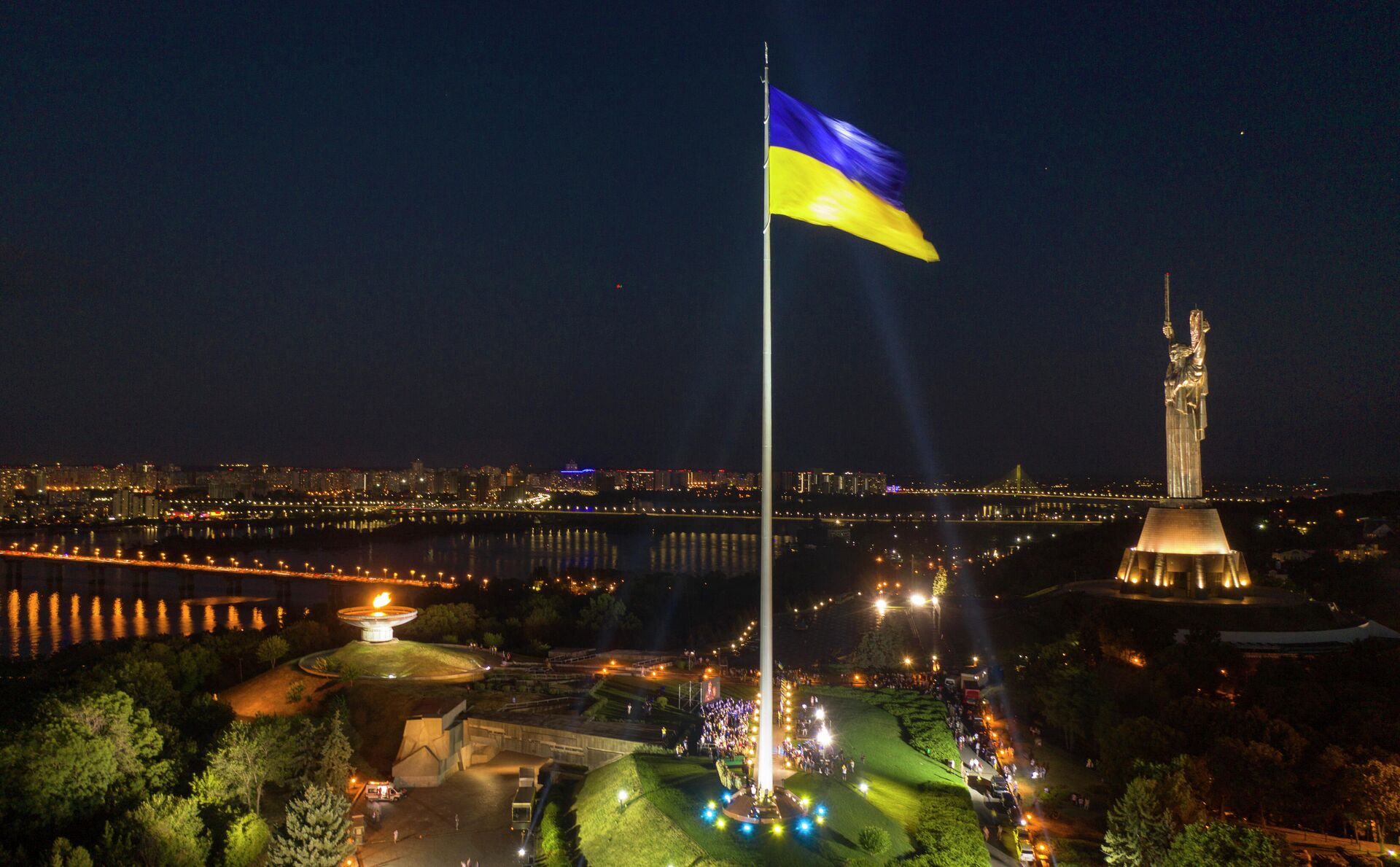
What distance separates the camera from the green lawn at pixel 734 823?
30.3ft

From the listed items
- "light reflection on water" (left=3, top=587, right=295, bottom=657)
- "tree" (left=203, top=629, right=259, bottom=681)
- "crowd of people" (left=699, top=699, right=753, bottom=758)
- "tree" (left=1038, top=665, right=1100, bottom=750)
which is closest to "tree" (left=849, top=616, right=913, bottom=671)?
"tree" (left=1038, top=665, right=1100, bottom=750)

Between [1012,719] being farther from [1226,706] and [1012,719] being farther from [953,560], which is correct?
[953,560]

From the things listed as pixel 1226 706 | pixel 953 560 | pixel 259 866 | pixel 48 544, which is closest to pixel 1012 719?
pixel 1226 706

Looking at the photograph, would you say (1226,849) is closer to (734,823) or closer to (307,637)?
(734,823)

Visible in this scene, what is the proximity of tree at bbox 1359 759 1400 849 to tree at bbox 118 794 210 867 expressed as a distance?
13.7 meters

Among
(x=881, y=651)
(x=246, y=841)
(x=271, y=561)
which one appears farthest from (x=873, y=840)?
(x=271, y=561)

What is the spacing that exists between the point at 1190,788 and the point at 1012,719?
687 cm

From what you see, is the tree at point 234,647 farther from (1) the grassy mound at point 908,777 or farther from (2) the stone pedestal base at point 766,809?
(2) the stone pedestal base at point 766,809

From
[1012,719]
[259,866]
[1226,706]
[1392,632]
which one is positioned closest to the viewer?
[259,866]

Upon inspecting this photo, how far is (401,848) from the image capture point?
11.2 meters

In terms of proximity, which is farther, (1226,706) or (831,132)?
(1226,706)

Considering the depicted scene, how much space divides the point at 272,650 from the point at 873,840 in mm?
17625

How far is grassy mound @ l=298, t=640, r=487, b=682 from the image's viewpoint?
19.2 m

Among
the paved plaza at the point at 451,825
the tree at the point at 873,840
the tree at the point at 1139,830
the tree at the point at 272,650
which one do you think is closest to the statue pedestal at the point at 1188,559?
the tree at the point at 1139,830
